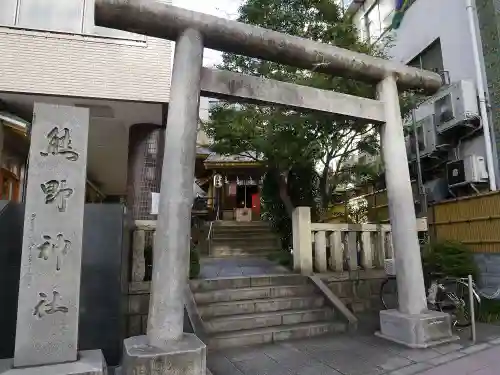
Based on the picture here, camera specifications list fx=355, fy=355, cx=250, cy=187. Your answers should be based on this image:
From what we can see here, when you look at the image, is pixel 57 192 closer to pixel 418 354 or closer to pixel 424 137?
pixel 418 354

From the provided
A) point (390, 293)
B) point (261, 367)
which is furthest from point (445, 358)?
point (390, 293)

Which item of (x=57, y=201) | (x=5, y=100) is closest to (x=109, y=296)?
(x=57, y=201)

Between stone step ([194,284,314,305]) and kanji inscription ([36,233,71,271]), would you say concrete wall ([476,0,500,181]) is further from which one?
kanji inscription ([36,233,71,271])

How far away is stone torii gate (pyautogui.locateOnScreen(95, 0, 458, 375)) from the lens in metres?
4.38

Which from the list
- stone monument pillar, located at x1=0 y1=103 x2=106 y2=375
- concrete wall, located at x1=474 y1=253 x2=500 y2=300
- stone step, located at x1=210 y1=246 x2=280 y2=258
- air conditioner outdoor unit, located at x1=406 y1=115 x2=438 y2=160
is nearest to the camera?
stone monument pillar, located at x1=0 y1=103 x2=106 y2=375

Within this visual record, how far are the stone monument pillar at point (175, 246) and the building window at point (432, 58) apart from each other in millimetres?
10576

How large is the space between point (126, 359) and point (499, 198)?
9.61 metres

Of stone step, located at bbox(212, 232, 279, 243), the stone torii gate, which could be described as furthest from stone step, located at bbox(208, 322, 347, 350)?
A: stone step, located at bbox(212, 232, 279, 243)

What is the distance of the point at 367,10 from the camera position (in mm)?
16516

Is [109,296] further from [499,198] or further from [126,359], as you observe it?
[499,198]

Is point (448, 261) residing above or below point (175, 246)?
below

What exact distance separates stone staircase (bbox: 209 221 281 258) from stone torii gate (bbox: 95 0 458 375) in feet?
27.1

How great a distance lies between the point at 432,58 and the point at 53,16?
12065mm

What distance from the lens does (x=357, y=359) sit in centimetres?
516
